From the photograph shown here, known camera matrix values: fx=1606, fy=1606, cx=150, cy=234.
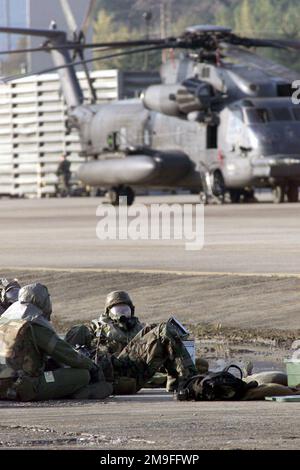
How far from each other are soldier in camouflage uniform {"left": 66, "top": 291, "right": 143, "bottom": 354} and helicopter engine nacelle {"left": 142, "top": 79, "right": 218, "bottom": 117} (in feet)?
88.0

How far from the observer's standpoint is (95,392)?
40.1 ft

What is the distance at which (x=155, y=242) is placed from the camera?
29.0 meters

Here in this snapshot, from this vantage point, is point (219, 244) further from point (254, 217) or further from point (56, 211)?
point (56, 211)

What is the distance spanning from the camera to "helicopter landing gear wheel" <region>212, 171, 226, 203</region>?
4100cm

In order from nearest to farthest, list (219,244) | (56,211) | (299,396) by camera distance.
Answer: (299,396) → (219,244) → (56,211)

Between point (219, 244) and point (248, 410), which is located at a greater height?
point (219, 244)

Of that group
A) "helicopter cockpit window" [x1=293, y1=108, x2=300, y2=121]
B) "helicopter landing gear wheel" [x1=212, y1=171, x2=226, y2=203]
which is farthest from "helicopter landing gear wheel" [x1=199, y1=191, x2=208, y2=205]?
"helicopter cockpit window" [x1=293, y1=108, x2=300, y2=121]

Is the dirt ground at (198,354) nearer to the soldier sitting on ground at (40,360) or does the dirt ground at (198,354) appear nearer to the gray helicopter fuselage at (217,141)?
the soldier sitting on ground at (40,360)

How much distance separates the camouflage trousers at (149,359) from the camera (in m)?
12.4

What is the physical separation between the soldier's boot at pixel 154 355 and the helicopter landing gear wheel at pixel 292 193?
2856cm

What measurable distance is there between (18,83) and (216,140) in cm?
2490

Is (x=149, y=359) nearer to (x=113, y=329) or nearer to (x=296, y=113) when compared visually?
(x=113, y=329)

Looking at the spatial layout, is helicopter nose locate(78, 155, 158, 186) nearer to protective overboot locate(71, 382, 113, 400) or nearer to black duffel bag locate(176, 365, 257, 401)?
protective overboot locate(71, 382, 113, 400)

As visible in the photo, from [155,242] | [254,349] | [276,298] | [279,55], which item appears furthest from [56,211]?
[279,55]
